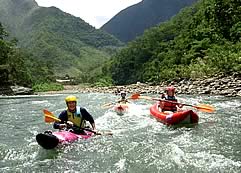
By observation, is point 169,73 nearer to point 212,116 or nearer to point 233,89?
point 233,89

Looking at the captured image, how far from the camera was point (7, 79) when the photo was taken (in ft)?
126

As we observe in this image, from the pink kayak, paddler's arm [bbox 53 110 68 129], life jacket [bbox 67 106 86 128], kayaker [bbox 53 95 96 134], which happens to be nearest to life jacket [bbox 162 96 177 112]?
kayaker [bbox 53 95 96 134]

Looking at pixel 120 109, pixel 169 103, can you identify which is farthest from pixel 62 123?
pixel 120 109

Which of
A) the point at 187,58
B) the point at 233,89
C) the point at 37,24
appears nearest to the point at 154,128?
the point at 233,89

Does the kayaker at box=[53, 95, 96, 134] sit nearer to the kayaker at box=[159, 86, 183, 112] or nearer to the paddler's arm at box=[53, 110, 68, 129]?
the paddler's arm at box=[53, 110, 68, 129]

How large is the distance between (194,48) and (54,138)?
33954 millimetres

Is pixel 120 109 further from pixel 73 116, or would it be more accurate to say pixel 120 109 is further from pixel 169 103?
pixel 73 116

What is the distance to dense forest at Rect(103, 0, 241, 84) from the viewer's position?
29.9 meters

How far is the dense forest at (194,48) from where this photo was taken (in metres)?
29.9

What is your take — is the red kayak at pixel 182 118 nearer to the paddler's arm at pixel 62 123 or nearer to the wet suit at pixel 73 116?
the wet suit at pixel 73 116

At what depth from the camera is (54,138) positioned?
8766mm

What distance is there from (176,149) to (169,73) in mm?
28627

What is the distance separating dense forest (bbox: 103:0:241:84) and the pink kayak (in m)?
17.4

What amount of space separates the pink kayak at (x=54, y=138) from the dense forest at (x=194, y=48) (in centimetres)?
1744
